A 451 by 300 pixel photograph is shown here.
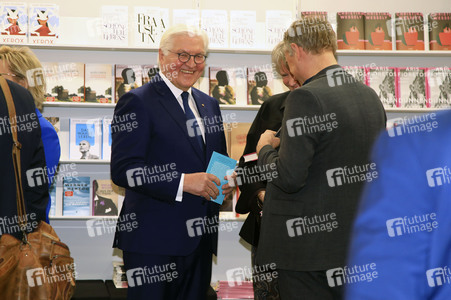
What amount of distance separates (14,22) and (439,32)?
346 centimetres

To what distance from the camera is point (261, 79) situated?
15.0ft

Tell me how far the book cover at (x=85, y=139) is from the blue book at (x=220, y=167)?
211 centimetres

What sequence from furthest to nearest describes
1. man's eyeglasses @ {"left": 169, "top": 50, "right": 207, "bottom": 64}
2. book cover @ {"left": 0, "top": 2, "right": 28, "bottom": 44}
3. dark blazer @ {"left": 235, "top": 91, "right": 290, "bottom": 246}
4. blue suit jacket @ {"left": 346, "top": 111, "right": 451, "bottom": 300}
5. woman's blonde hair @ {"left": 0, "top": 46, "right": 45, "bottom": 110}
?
book cover @ {"left": 0, "top": 2, "right": 28, "bottom": 44}
dark blazer @ {"left": 235, "top": 91, "right": 290, "bottom": 246}
woman's blonde hair @ {"left": 0, "top": 46, "right": 45, "bottom": 110}
man's eyeglasses @ {"left": 169, "top": 50, "right": 207, "bottom": 64}
blue suit jacket @ {"left": 346, "top": 111, "right": 451, "bottom": 300}

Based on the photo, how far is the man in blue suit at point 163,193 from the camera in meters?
2.34

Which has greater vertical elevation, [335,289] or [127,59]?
[127,59]

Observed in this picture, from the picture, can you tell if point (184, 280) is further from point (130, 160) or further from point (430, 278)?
point (430, 278)

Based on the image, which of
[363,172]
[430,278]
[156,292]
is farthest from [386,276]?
[156,292]

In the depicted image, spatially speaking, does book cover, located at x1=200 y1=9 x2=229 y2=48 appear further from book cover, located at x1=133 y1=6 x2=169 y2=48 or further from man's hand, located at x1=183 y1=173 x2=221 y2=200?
man's hand, located at x1=183 y1=173 x2=221 y2=200

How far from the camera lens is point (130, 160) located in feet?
7.72

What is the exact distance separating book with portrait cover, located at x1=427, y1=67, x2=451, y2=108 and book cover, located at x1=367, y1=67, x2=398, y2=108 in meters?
0.30

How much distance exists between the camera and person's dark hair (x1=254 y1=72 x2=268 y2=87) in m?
4.56

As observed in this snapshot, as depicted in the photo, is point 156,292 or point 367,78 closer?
point 156,292

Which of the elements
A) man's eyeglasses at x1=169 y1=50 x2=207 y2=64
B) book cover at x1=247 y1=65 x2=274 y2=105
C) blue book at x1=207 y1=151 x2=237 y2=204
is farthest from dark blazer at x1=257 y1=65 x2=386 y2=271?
book cover at x1=247 y1=65 x2=274 y2=105

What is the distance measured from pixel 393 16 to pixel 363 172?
10.0 ft
